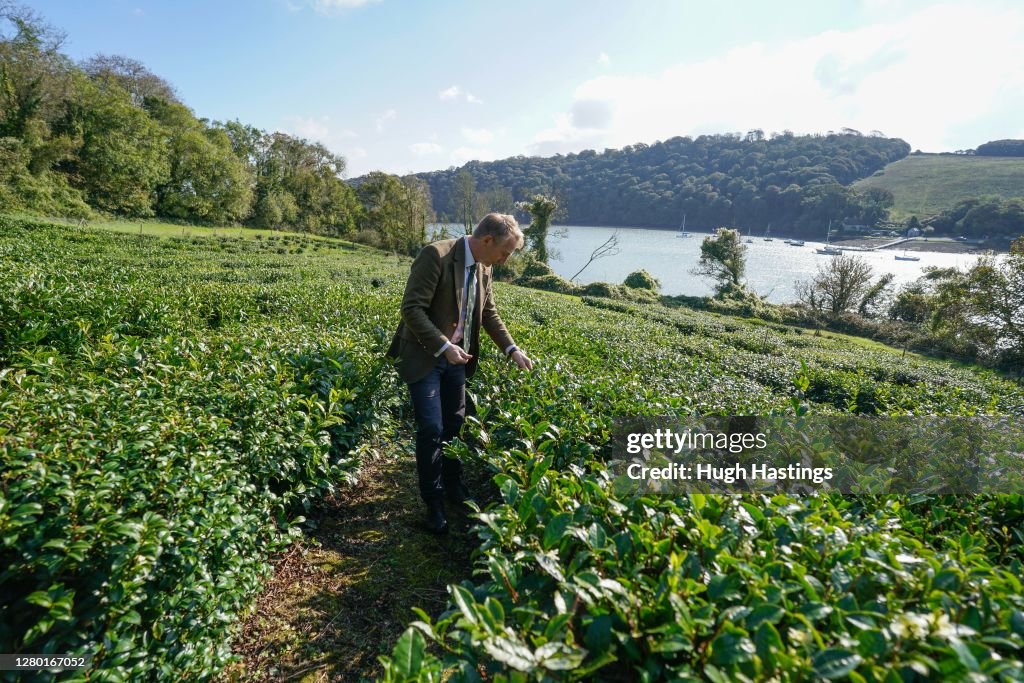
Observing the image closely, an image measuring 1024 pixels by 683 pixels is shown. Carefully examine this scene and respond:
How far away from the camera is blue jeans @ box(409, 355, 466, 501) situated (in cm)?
341

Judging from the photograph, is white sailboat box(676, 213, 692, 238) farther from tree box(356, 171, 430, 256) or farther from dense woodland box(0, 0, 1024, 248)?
tree box(356, 171, 430, 256)

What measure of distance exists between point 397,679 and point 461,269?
8.67 feet

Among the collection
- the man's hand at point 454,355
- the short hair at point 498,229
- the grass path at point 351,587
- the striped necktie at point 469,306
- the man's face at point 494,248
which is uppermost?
the short hair at point 498,229

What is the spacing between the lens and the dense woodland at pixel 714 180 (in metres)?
90.6

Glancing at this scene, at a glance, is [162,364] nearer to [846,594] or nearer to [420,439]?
[420,439]

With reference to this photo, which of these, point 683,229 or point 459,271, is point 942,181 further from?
point 459,271

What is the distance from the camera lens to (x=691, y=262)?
66562 millimetres

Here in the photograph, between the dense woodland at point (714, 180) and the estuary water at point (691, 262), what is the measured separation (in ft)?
30.2

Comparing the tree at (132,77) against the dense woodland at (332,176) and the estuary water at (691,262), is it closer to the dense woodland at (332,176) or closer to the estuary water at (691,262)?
the dense woodland at (332,176)

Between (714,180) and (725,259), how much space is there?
217 feet

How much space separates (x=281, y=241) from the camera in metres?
43.2

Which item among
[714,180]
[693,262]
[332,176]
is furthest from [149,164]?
[714,180]

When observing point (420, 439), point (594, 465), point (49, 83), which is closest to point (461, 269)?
point (420, 439)

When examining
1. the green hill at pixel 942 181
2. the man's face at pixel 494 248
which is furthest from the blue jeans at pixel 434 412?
the green hill at pixel 942 181
